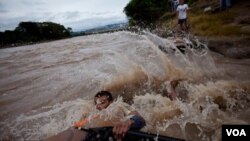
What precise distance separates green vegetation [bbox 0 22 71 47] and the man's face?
77152 mm

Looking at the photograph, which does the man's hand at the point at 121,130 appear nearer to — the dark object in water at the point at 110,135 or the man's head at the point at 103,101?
the dark object in water at the point at 110,135

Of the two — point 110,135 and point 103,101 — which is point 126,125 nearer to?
point 110,135

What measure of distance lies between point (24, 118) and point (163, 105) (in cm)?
337

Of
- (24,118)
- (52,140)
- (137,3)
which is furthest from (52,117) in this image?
(137,3)

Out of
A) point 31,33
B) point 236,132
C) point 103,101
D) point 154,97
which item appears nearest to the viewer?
point 236,132

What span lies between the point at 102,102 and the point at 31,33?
8660 centimetres

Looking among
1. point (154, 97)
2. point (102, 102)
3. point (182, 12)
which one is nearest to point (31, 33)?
point (182, 12)

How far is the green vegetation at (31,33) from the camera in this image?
3041 inches

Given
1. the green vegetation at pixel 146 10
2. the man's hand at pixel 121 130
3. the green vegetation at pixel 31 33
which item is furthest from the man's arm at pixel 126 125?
the green vegetation at pixel 31 33

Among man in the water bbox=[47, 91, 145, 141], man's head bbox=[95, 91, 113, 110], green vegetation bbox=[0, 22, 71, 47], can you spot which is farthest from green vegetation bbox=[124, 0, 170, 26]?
green vegetation bbox=[0, 22, 71, 47]

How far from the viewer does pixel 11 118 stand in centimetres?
637

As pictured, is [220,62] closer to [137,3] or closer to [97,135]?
[97,135]

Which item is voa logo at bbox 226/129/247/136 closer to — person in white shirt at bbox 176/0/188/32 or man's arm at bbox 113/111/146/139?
man's arm at bbox 113/111/146/139

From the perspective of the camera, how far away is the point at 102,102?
505cm
